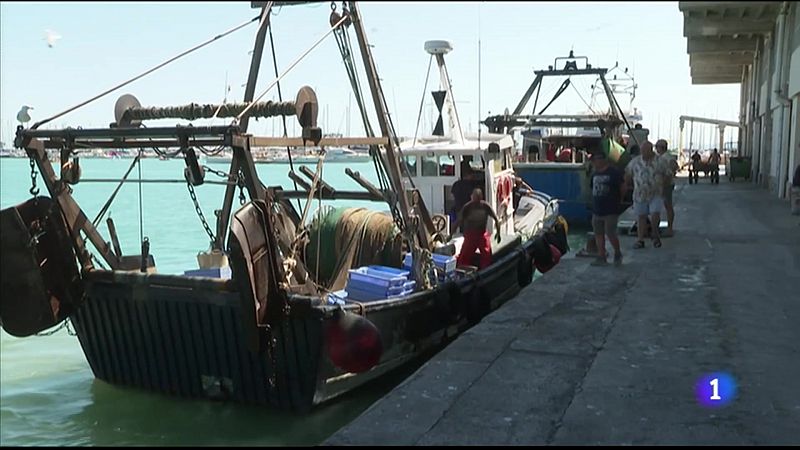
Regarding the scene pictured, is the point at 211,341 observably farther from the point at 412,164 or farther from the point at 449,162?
the point at 449,162

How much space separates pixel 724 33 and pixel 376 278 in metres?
19.1

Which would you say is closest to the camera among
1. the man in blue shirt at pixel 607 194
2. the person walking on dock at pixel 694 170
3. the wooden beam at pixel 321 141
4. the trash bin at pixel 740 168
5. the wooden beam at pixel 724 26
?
the wooden beam at pixel 321 141

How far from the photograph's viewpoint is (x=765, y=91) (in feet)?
76.1

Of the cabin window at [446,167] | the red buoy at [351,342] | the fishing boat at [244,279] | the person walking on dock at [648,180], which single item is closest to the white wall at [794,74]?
the person walking on dock at [648,180]

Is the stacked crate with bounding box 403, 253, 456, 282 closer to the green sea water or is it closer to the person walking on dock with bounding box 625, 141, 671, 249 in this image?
the green sea water

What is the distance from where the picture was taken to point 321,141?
21.4 feet

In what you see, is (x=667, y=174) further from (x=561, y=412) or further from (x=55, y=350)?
(x=55, y=350)

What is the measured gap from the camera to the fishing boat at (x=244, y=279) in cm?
584

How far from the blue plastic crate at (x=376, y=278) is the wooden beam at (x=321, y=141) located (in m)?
1.28

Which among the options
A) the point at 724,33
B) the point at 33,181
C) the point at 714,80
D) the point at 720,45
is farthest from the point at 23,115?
the point at 714,80

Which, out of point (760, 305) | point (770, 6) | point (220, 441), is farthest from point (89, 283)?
point (770, 6)

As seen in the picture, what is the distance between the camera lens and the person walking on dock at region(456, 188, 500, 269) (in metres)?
8.67

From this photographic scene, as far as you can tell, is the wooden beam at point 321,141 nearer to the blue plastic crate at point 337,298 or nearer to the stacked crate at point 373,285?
the stacked crate at point 373,285

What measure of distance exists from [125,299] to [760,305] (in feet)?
19.7
